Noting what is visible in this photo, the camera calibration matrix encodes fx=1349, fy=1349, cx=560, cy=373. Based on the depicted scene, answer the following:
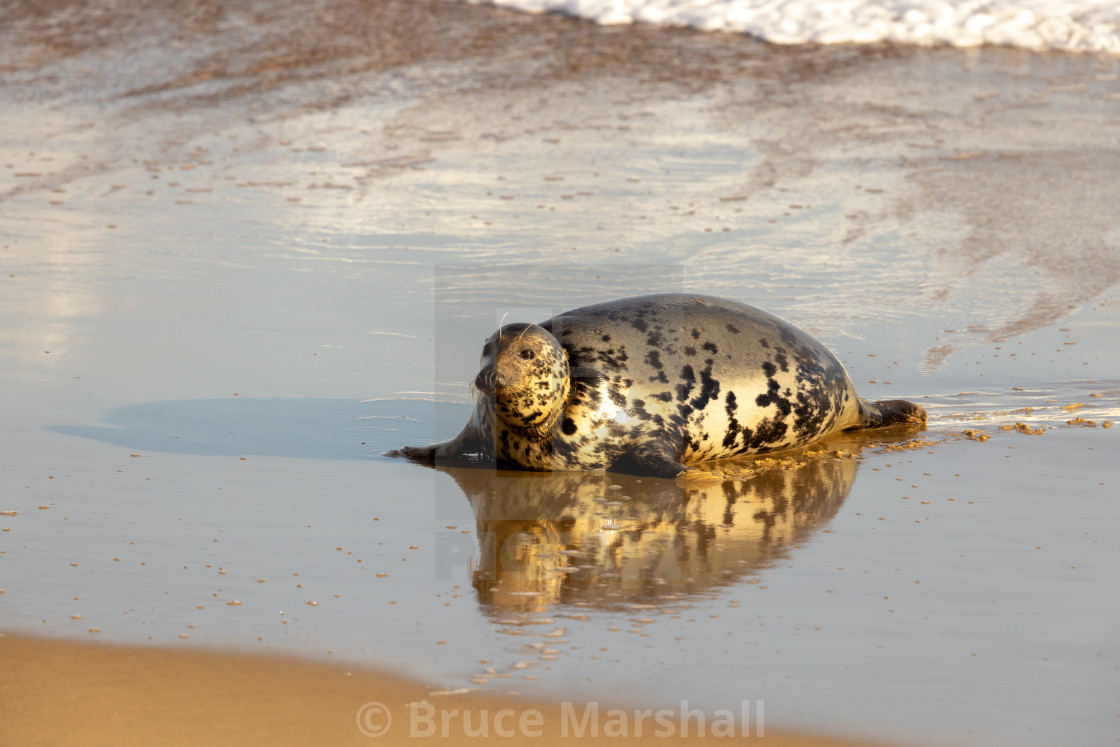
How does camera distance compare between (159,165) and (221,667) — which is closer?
(221,667)

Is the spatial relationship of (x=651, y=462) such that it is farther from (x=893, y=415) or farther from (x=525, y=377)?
(x=893, y=415)

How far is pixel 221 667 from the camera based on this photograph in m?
3.10

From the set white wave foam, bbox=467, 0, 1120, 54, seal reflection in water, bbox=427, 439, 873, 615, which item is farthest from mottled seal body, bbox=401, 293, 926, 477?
white wave foam, bbox=467, 0, 1120, 54

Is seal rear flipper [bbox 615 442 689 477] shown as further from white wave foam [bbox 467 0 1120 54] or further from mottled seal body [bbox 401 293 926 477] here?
white wave foam [bbox 467 0 1120 54]

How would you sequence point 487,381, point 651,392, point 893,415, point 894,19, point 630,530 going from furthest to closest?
point 894,19
point 893,415
point 651,392
point 487,381
point 630,530

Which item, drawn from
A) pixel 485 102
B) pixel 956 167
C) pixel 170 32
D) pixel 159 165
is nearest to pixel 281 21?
pixel 170 32

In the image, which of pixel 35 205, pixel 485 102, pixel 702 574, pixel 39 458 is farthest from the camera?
pixel 485 102

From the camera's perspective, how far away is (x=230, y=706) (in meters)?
2.92

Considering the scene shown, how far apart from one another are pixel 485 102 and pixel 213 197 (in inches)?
142

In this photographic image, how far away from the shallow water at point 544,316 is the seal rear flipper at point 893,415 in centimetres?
14

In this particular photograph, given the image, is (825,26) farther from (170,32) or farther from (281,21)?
(170,32)
